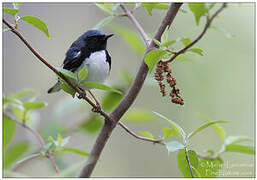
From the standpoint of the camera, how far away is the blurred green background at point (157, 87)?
439 centimetres

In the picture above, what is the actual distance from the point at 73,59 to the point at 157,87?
229 cm

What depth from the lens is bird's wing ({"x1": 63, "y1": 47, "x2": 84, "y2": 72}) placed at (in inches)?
75.6

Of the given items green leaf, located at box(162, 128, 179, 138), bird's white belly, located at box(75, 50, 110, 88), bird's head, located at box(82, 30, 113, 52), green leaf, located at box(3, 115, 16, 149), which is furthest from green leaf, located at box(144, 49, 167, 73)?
bird's head, located at box(82, 30, 113, 52)

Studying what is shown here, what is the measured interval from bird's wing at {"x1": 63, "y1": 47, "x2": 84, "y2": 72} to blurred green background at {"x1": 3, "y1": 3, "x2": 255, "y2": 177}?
2.16 m

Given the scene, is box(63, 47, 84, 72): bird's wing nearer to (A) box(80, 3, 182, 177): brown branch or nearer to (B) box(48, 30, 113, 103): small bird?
(B) box(48, 30, 113, 103): small bird

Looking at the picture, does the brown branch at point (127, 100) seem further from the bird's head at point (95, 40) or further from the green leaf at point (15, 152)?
the bird's head at point (95, 40)

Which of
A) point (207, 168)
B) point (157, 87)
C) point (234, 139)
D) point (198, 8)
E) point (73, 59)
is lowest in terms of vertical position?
point (157, 87)

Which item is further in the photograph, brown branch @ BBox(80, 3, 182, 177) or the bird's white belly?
the bird's white belly

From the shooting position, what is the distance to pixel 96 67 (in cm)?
207

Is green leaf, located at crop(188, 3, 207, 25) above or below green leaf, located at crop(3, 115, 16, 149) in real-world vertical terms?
above

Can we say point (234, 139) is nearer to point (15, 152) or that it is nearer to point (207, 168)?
point (207, 168)

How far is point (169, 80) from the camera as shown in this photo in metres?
1.25

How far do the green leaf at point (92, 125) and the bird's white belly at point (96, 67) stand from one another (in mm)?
257

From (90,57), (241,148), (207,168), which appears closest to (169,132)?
(207,168)
